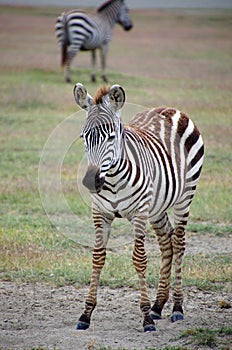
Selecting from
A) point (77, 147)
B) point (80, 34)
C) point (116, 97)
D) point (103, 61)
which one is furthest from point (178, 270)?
point (80, 34)

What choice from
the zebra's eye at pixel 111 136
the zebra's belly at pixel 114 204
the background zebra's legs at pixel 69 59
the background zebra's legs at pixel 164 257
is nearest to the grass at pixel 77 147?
the background zebra's legs at pixel 69 59

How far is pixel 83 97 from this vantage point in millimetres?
5176

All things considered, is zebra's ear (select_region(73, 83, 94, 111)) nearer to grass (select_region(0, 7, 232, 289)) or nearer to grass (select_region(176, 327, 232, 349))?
grass (select_region(0, 7, 232, 289))

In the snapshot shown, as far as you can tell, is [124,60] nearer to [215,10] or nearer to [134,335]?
[134,335]

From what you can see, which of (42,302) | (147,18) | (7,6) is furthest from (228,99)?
(7,6)

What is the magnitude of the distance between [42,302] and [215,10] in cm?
4891

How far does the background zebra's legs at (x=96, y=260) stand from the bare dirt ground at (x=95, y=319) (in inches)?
3.6

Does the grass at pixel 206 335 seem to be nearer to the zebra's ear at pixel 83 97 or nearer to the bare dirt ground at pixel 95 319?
the bare dirt ground at pixel 95 319

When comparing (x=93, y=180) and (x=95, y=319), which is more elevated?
(x=93, y=180)

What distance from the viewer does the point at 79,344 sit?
16.2 ft

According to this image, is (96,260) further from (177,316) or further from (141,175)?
(177,316)

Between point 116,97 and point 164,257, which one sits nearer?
point 116,97

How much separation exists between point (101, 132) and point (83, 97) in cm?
34

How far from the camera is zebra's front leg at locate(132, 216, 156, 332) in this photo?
17.3 feet
